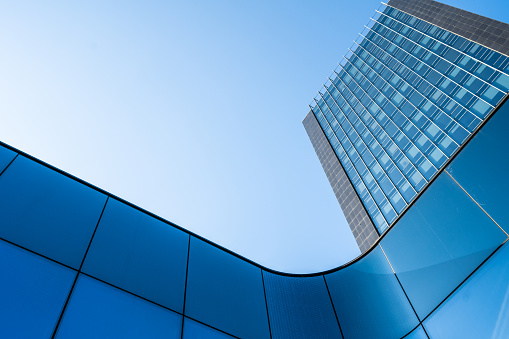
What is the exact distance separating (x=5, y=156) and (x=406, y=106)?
3882 centimetres

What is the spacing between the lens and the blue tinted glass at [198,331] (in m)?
7.26

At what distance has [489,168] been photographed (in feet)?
27.3

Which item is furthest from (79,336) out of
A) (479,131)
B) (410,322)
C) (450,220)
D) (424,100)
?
(424,100)

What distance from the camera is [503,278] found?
23.0 feet

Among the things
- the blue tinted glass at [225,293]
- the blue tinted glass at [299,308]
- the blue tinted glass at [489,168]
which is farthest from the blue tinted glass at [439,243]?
the blue tinted glass at [225,293]

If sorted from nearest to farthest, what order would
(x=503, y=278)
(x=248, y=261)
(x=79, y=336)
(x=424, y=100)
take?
(x=79, y=336) → (x=503, y=278) → (x=248, y=261) → (x=424, y=100)

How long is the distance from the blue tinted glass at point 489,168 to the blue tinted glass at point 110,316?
7605 millimetres

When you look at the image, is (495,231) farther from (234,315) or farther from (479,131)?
(234,315)

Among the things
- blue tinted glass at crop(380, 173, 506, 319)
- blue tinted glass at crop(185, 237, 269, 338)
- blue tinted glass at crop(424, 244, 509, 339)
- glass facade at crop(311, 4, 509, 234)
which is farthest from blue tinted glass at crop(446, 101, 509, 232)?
glass facade at crop(311, 4, 509, 234)

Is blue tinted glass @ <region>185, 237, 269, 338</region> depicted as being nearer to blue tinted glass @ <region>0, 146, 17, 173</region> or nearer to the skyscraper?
blue tinted glass @ <region>0, 146, 17, 173</region>

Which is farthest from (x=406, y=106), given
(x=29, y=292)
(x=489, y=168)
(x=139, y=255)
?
(x=29, y=292)

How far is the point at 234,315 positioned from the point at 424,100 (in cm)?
3574

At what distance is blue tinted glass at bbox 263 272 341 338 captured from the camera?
9352 millimetres

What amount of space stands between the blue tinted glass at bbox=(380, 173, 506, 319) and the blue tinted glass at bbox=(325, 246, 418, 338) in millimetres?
348
